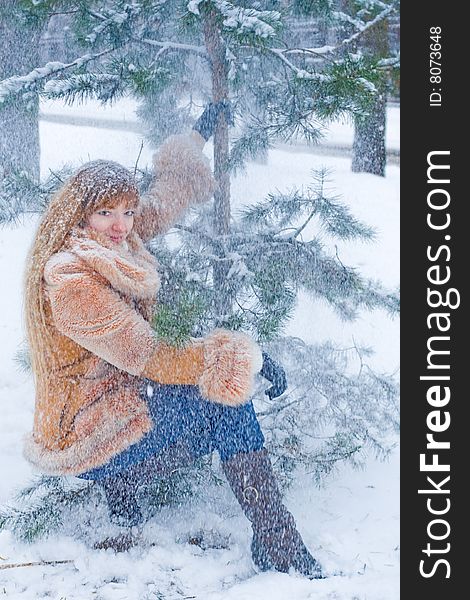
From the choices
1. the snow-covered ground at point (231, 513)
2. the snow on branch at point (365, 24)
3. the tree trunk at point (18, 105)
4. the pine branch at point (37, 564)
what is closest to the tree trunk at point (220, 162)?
the snow-covered ground at point (231, 513)

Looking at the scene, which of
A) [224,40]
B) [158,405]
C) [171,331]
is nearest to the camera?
[171,331]

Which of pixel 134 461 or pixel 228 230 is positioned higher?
pixel 228 230

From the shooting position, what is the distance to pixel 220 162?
1617 mm

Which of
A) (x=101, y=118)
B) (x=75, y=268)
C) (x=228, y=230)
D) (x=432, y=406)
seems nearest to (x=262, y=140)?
(x=228, y=230)

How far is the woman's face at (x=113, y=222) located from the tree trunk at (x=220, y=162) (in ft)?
0.81

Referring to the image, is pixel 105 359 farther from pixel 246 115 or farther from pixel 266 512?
pixel 246 115

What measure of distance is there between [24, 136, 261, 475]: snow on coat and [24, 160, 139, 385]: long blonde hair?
0.02 meters

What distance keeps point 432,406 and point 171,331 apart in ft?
1.53

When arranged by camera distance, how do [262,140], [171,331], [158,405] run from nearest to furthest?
[171,331]
[158,405]
[262,140]

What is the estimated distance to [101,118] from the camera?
1.71 m

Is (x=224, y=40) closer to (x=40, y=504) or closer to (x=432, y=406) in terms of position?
(x=432, y=406)

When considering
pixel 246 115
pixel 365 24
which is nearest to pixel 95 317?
pixel 246 115

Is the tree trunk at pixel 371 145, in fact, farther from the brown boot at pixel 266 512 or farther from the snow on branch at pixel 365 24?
the brown boot at pixel 266 512

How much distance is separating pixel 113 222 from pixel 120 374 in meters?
0.27
